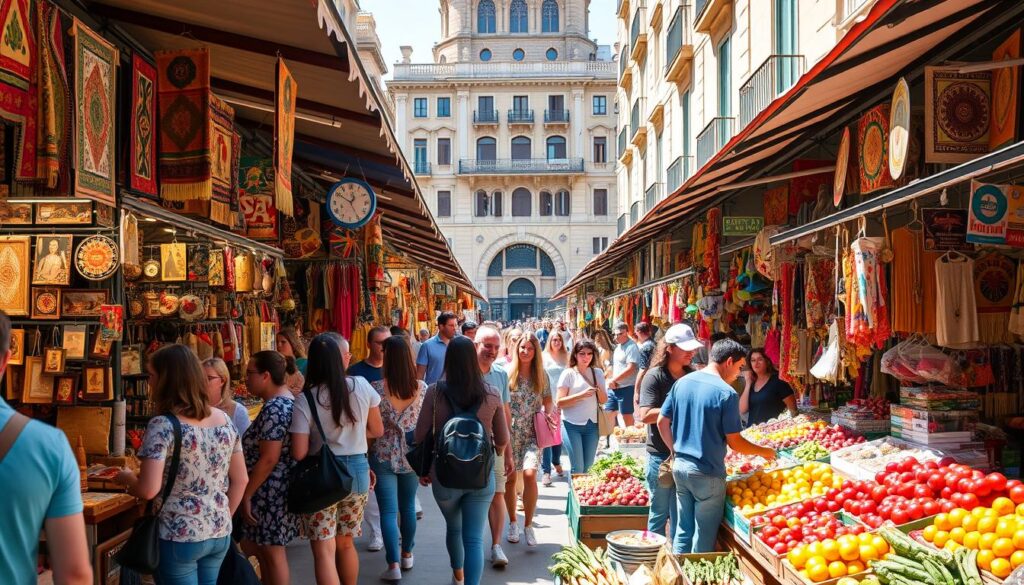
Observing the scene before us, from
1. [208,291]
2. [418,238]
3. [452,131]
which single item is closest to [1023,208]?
[208,291]

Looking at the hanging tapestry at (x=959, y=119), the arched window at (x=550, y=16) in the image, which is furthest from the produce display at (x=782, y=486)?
the arched window at (x=550, y=16)

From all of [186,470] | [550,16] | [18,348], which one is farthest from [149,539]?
[550,16]

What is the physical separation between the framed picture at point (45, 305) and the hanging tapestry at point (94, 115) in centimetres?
64

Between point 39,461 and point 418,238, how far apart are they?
1101cm

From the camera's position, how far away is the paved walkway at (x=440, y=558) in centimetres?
552

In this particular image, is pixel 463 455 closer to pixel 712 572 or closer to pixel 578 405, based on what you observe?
pixel 712 572

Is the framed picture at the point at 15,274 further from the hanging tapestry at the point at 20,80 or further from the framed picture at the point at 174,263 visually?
the framed picture at the point at 174,263

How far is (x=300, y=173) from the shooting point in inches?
326

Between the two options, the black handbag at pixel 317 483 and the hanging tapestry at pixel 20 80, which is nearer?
the hanging tapestry at pixel 20 80

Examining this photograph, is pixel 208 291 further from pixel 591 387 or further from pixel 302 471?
pixel 591 387

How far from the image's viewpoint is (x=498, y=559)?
5715mm

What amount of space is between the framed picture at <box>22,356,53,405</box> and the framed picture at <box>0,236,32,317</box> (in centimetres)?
28

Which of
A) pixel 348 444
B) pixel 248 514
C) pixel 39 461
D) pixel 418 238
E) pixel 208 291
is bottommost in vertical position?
pixel 248 514

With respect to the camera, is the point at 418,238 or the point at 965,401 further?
the point at 418,238
